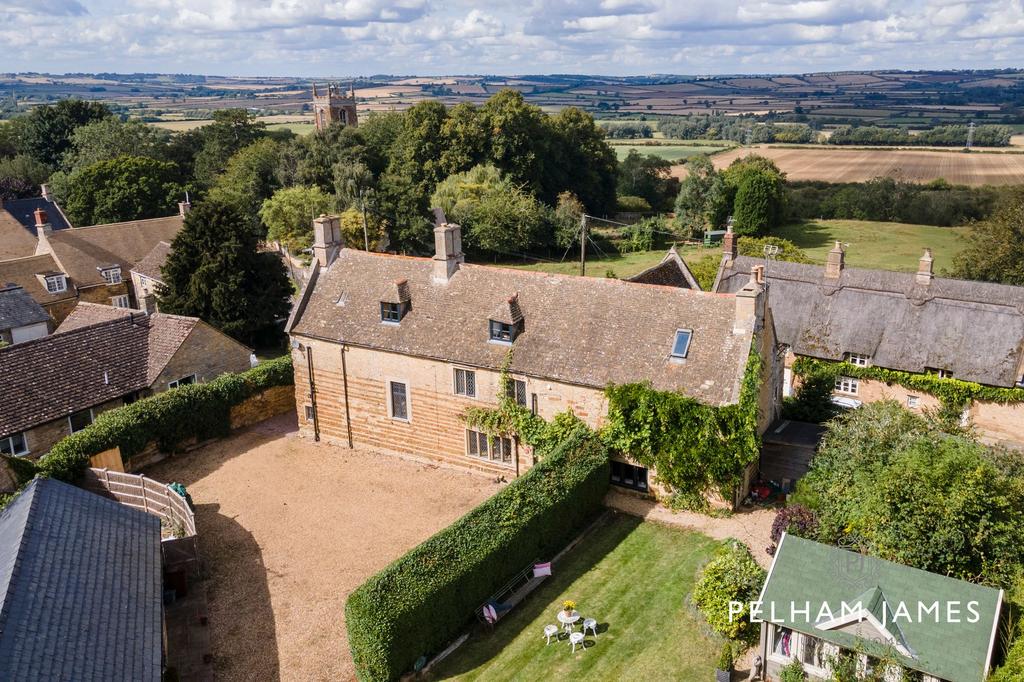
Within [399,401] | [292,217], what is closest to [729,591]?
[399,401]

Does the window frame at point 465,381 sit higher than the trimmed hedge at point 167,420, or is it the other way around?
the window frame at point 465,381

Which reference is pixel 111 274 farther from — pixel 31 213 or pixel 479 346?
pixel 479 346

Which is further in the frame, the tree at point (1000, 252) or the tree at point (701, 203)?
the tree at point (701, 203)

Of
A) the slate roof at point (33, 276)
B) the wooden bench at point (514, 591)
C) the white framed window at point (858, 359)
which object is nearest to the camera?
the wooden bench at point (514, 591)

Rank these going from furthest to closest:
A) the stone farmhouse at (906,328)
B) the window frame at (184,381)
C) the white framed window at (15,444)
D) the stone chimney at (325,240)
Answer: the window frame at (184,381)
the stone chimney at (325,240)
the stone farmhouse at (906,328)
the white framed window at (15,444)

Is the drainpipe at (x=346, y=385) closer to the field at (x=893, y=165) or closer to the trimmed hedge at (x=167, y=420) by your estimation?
the trimmed hedge at (x=167, y=420)

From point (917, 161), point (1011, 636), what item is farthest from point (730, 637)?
point (917, 161)

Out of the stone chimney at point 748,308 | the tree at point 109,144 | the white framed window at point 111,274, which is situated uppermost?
the tree at point 109,144

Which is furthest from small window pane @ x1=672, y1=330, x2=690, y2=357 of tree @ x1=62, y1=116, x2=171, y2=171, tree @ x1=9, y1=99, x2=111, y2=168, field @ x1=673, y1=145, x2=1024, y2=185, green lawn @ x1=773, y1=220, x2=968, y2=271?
tree @ x1=9, y1=99, x2=111, y2=168

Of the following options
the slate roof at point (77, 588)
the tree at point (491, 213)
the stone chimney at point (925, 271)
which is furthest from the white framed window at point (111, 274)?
the stone chimney at point (925, 271)
